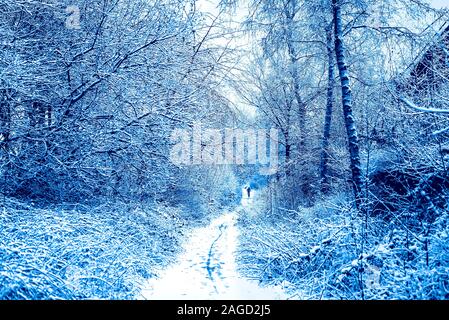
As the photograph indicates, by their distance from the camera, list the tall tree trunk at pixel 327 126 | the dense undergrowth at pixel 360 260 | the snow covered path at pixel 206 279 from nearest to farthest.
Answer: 1. the dense undergrowth at pixel 360 260
2. the snow covered path at pixel 206 279
3. the tall tree trunk at pixel 327 126

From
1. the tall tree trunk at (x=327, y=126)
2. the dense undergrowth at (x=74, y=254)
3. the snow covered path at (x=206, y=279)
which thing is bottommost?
the snow covered path at (x=206, y=279)

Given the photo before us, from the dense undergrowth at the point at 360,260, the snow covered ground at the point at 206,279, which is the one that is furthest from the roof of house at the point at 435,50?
the snow covered ground at the point at 206,279

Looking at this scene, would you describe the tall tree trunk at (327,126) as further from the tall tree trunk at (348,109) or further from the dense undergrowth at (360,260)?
the dense undergrowth at (360,260)

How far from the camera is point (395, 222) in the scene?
543 cm

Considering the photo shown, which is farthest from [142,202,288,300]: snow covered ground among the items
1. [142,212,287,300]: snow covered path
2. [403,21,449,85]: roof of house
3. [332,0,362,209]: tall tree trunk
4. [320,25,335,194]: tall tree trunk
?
[403,21,449,85]: roof of house

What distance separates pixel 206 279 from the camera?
17.8ft

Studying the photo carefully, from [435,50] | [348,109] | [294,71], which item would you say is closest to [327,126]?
[294,71]

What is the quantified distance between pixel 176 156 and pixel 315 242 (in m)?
4.93

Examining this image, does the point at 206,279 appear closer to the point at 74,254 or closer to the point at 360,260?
the point at 74,254

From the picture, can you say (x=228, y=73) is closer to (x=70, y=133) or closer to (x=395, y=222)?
(x=70, y=133)

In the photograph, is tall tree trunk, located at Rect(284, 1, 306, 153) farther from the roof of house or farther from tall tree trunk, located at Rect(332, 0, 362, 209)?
the roof of house

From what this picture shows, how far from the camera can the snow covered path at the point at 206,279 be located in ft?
14.7
